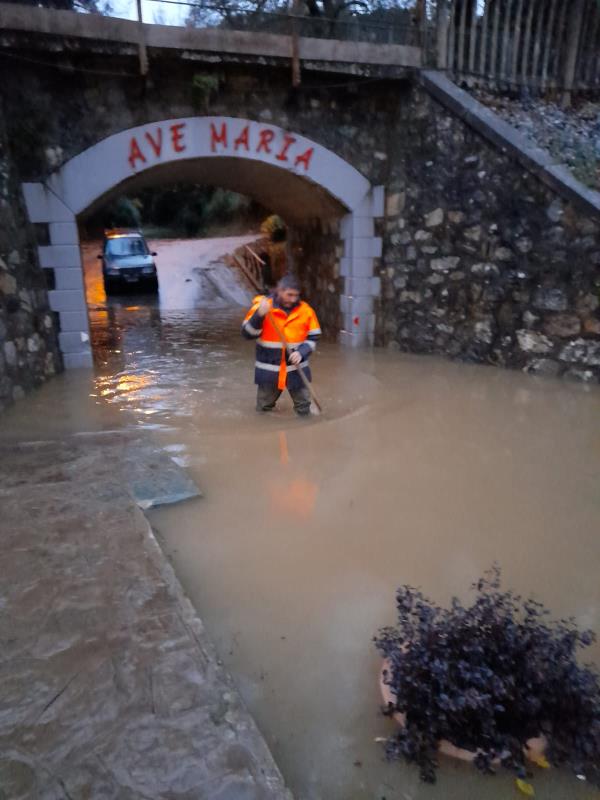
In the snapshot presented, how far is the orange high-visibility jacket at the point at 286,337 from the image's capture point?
5086 millimetres

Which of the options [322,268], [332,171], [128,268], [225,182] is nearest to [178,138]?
[332,171]

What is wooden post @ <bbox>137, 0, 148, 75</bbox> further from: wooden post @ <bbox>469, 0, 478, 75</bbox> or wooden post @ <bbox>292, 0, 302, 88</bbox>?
wooden post @ <bbox>469, 0, 478, 75</bbox>

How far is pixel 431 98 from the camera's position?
7410mm

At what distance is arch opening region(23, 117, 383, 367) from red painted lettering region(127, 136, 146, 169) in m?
0.01

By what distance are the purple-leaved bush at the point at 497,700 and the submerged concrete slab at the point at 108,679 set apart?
490 millimetres

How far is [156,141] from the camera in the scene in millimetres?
7211

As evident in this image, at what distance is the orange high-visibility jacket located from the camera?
5.09 m

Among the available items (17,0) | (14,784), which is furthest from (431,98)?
(14,784)

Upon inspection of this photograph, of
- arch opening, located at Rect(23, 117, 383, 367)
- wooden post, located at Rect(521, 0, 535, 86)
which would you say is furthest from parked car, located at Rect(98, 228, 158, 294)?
wooden post, located at Rect(521, 0, 535, 86)

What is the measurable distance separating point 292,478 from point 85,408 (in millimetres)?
2807

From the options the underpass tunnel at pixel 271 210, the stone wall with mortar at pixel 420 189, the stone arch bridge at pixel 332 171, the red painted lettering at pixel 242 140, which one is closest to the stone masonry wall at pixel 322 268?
the underpass tunnel at pixel 271 210

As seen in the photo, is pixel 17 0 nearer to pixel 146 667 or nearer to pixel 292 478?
pixel 292 478

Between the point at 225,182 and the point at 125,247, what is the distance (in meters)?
8.69

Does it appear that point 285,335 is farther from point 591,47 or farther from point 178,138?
point 591,47
